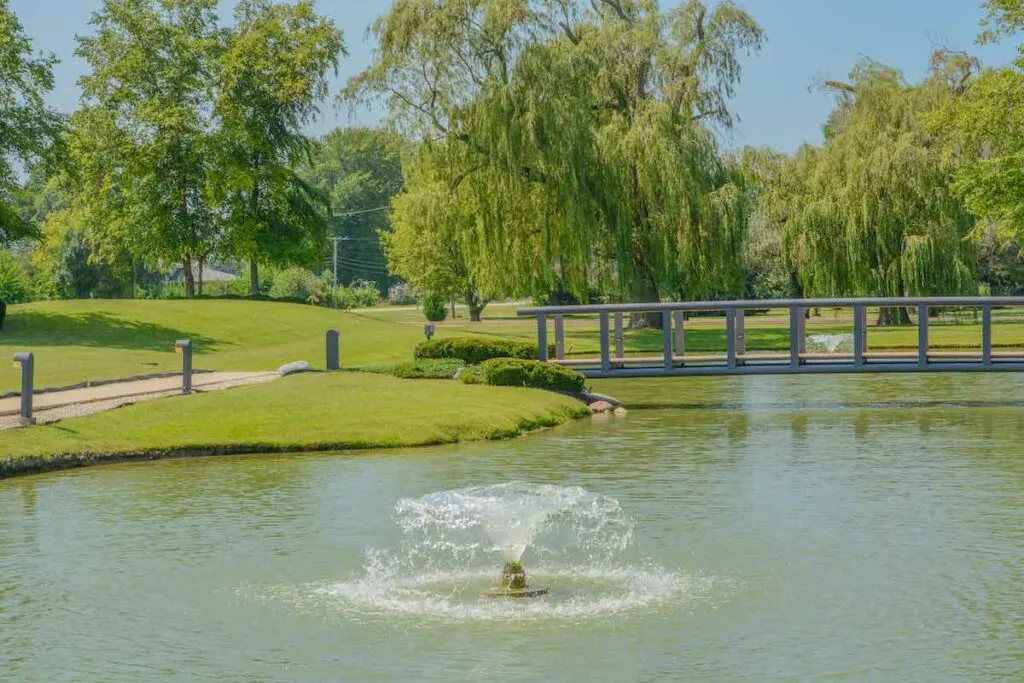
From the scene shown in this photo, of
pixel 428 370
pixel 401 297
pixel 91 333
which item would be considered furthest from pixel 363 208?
pixel 428 370

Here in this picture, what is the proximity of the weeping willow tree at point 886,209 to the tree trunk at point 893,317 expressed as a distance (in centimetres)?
717

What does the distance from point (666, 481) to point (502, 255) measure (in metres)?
30.2

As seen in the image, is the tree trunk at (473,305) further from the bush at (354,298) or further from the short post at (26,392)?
the short post at (26,392)

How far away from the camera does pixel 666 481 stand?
23969 millimetres

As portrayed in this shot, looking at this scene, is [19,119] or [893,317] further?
[893,317]

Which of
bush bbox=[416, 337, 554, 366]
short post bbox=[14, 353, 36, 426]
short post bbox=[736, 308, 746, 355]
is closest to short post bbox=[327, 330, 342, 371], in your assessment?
bush bbox=[416, 337, 554, 366]

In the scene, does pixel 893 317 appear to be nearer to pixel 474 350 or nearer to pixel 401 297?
pixel 474 350

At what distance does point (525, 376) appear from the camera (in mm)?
36656

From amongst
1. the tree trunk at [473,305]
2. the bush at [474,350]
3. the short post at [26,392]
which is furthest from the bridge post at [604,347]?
the tree trunk at [473,305]

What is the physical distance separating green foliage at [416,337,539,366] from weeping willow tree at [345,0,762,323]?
41.8 ft

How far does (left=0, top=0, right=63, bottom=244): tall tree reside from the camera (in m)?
51.8

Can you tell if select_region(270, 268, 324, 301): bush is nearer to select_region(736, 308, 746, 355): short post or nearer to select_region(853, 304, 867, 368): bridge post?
select_region(736, 308, 746, 355): short post

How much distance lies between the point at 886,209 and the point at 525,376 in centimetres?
2801

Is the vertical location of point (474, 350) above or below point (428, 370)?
above
